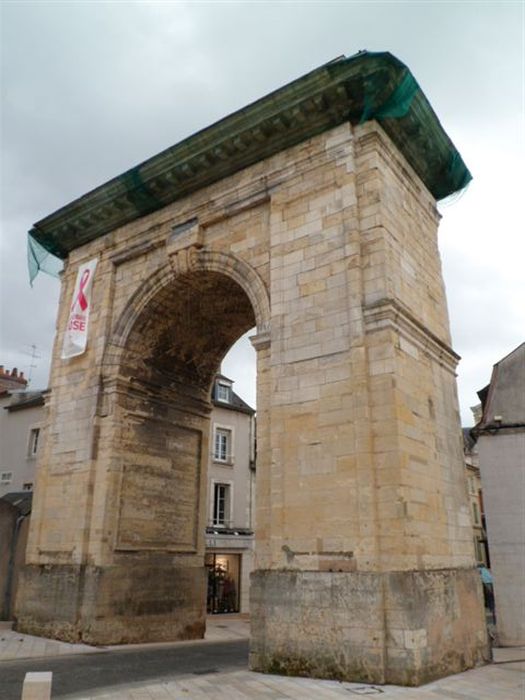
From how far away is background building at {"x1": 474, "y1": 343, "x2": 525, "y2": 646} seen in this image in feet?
38.1

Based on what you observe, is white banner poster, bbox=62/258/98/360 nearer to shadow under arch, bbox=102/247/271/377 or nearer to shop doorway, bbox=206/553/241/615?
shadow under arch, bbox=102/247/271/377

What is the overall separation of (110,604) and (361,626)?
17.1ft

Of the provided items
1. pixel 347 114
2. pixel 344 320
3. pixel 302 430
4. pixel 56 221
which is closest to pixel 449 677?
pixel 302 430

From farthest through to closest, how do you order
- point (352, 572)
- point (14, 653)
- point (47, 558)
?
1. point (47, 558)
2. point (14, 653)
3. point (352, 572)

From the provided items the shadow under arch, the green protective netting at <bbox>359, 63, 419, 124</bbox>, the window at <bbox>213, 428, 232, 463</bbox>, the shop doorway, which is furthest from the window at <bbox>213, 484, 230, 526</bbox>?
the green protective netting at <bbox>359, 63, 419, 124</bbox>

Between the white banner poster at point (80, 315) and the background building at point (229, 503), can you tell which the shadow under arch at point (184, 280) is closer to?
the white banner poster at point (80, 315)

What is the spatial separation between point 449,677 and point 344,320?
4706 mm

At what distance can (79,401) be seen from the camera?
11.9 meters

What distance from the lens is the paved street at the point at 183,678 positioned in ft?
20.1

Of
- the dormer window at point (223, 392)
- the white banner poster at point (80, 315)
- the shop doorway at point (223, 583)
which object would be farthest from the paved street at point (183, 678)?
the dormer window at point (223, 392)

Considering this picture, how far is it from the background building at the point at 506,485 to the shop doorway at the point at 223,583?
1040 centimetres

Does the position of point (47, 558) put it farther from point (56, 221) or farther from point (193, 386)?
point (56, 221)

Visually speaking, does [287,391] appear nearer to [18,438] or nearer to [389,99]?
[389,99]

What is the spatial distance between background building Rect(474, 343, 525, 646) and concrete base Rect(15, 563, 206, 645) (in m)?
6.15
